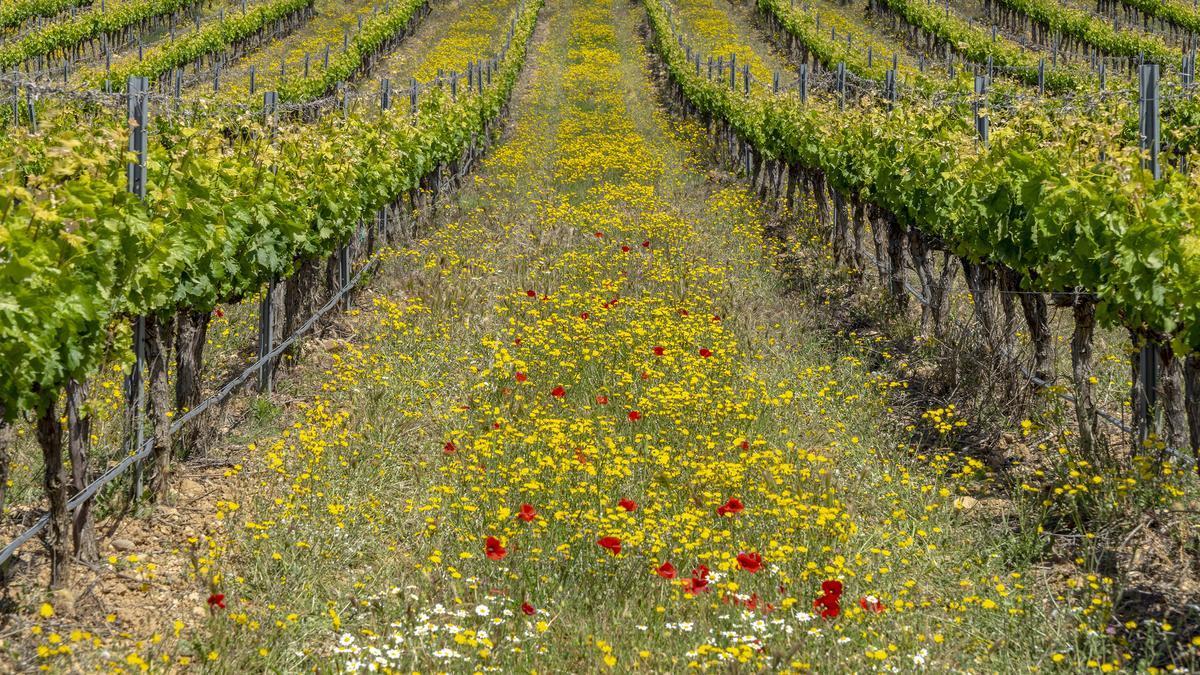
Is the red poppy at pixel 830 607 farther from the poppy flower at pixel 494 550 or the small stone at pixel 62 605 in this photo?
the small stone at pixel 62 605

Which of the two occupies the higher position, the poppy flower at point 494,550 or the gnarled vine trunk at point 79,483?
the poppy flower at point 494,550

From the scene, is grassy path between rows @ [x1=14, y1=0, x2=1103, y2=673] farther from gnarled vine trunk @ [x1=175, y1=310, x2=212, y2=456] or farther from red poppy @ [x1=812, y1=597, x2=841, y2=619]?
gnarled vine trunk @ [x1=175, y1=310, x2=212, y2=456]

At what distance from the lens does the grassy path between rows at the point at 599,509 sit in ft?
15.6

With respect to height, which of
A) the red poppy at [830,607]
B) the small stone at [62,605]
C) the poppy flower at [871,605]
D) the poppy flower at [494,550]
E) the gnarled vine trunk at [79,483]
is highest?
the red poppy at [830,607]

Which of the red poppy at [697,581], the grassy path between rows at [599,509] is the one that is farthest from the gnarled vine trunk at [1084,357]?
the red poppy at [697,581]

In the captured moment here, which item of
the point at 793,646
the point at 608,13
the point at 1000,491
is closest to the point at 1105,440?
the point at 1000,491

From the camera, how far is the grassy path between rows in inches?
187

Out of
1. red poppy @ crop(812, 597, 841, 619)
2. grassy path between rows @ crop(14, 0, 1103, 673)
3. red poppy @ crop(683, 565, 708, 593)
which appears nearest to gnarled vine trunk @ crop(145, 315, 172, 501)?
grassy path between rows @ crop(14, 0, 1103, 673)

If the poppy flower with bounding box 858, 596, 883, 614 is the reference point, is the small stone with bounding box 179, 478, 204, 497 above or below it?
below

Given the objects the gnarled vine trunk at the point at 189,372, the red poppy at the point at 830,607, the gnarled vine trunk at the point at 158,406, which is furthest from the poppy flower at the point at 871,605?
the gnarled vine trunk at the point at 189,372

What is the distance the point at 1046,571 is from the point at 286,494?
4396 millimetres

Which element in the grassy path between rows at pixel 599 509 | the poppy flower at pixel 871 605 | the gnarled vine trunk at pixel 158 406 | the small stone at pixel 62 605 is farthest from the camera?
the gnarled vine trunk at pixel 158 406

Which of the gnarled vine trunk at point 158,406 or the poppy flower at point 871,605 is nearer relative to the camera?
the poppy flower at point 871,605

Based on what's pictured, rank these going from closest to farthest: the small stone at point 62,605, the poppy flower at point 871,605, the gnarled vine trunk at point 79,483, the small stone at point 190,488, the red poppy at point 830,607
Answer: the red poppy at point 830,607, the poppy flower at point 871,605, the small stone at point 62,605, the gnarled vine trunk at point 79,483, the small stone at point 190,488
